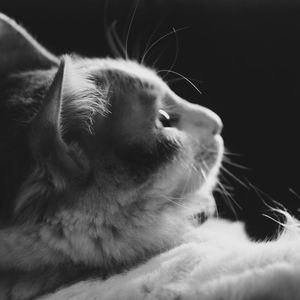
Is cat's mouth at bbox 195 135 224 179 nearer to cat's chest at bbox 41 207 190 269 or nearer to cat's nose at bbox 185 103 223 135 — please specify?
cat's nose at bbox 185 103 223 135

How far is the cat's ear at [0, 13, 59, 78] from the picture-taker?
102 cm

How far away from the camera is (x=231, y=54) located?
4.50ft

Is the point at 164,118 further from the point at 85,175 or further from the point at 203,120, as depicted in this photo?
the point at 85,175

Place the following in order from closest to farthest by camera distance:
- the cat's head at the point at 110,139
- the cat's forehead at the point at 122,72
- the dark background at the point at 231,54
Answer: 1. the cat's head at the point at 110,139
2. the cat's forehead at the point at 122,72
3. the dark background at the point at 231,54

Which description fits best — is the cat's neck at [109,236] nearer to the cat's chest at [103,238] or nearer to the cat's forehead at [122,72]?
the cat's chest at [103,238]

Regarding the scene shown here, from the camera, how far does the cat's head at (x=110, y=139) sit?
744 mm

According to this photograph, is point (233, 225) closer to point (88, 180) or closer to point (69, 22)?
point (88, 180)

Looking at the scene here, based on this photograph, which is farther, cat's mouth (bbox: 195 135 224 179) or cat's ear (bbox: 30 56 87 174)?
cat's mouth (bbox: 195 135 224 179)

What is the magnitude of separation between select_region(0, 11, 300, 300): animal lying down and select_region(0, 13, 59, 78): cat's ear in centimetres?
5

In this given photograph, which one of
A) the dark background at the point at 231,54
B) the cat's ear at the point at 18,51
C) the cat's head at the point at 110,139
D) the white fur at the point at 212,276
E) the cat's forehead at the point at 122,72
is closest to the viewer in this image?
the white fur at the point at 212,276

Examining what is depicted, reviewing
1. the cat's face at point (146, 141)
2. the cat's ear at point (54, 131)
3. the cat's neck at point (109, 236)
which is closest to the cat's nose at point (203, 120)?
the cat's face at point (146, 141)

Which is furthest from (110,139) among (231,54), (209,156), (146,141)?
(231,54)

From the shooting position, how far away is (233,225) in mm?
1111

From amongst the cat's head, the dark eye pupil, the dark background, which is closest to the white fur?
the cat's head
